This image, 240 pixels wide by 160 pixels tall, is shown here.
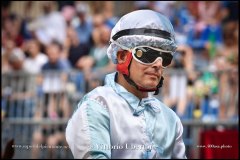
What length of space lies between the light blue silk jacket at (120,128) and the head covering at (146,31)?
0.21 metres

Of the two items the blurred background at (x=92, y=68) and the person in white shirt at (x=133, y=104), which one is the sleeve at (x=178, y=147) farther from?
the blurred background at (x=92, y=68)

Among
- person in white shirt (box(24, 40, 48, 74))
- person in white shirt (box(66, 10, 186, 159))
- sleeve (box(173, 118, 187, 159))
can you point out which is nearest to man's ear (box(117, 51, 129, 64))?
person in white shirt (box(66, 10, 186, 159))

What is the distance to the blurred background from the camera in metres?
8.25

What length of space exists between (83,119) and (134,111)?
0.24 m

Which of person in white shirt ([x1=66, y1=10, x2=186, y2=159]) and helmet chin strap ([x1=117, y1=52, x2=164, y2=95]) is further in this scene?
helmet chin strap ([x1=117, y1=52, x2=164, y2=95])

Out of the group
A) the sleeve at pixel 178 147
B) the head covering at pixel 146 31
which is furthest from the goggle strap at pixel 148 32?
the sleeve at pixel 178 147

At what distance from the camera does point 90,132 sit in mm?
2432

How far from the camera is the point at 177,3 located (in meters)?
8.92

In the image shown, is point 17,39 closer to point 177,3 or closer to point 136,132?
point 177,3

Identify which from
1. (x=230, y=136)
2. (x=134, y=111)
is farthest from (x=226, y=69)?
(x=134, y=111)

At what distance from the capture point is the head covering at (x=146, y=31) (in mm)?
2570

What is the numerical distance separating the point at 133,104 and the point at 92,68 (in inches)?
244

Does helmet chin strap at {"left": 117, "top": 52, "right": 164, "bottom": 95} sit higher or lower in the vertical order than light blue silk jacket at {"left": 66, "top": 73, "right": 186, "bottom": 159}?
higher

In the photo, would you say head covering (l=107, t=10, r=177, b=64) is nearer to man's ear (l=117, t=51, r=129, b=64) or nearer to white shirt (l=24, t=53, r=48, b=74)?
man's ear (l=117, t=51, r=129, b=64)
